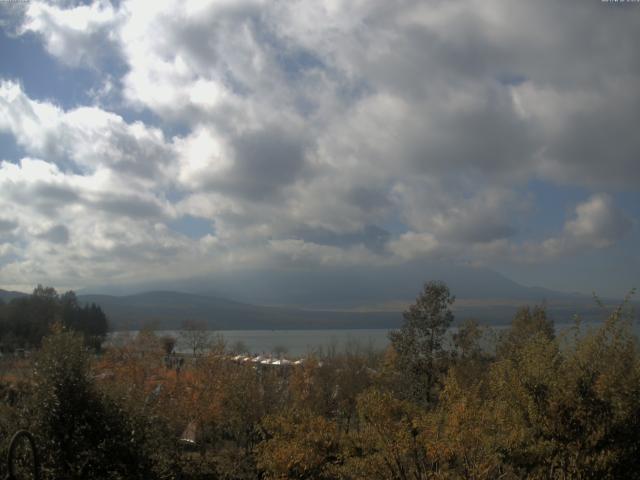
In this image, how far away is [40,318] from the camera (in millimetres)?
103500

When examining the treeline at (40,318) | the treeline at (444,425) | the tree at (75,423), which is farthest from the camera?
the treeline at (40,318)

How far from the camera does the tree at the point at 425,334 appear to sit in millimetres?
33312

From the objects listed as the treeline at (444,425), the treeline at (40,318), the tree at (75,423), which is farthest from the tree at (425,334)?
the treeline at (40,318)

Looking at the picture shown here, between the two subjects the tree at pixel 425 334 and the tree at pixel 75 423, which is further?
the tree at pixel 425 334

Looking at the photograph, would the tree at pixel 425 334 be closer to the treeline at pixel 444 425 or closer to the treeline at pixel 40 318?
the treeline at pixel 444 425

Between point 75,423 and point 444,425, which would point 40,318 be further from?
point 444,425

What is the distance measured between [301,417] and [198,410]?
1362cm

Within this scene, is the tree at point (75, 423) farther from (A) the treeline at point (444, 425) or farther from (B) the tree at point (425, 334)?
(B) the tree at point (425, 334)

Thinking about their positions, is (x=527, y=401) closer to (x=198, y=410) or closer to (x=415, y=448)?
(x=415, y=448)

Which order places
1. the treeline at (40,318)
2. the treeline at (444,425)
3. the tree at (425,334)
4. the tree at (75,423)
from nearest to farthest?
the treeline at (444,425) < the tree at (75,423) < the tree at (425,334) < the treeline at (40,318)

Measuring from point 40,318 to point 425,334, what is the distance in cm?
8904

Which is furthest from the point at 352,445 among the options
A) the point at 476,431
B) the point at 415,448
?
the point at 476,431

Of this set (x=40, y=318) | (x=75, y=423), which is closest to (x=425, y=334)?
(x=75, y=423)

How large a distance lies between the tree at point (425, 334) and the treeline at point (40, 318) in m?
59.5
